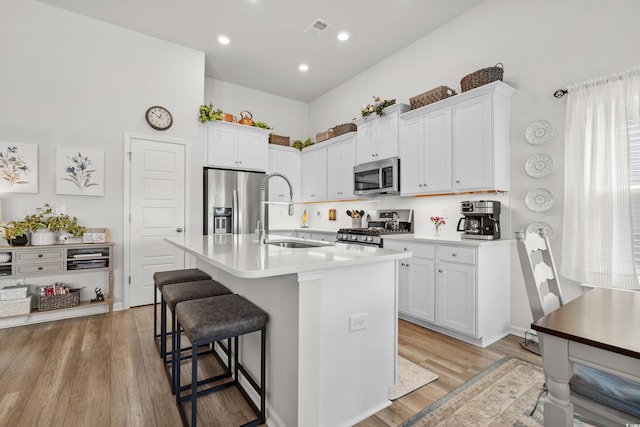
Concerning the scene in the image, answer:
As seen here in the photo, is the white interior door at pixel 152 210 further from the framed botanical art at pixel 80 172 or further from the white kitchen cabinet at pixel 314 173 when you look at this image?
the white kitchen cabinet at pixel 314 173

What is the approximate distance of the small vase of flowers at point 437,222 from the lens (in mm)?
3481

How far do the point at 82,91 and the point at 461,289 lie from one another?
4.76 m

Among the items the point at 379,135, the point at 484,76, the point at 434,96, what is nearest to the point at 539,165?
the point at 484,76

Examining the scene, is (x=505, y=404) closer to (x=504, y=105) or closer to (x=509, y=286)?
(x=509, y=286)

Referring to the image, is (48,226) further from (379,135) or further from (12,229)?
(379,135)

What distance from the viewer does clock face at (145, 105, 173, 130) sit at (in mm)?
3908

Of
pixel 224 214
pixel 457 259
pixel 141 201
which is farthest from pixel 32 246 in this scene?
pixel 457 259

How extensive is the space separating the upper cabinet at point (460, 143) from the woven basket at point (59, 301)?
4030 millimetres

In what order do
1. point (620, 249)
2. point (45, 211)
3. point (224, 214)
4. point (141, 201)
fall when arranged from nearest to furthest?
1. point (620, 249)
2. point (45, 211)
3. point (141, 201)
4. point (224, 214)

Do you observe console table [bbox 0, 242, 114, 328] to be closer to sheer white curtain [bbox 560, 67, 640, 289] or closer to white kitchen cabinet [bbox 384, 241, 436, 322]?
white kitchen cabinet [bbox 384, 241, 436, 322]

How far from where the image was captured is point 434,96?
3.31 m

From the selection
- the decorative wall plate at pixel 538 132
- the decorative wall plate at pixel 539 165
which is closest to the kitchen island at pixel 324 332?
the decorative wall plate at pixel 539 165

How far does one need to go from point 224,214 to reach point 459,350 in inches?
138

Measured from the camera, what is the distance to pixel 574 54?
101 inches
